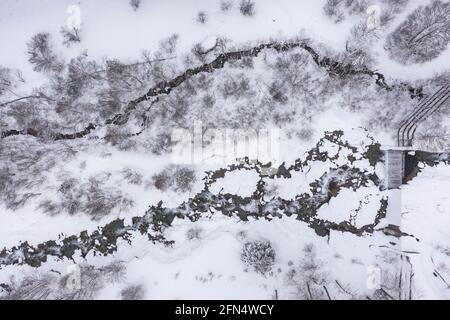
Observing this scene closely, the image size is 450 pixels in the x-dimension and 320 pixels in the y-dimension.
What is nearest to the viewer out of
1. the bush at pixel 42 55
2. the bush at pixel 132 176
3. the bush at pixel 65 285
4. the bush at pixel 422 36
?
the bush at pixel 422 36

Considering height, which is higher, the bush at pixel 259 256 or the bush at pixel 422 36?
the bush at pixel 422 36

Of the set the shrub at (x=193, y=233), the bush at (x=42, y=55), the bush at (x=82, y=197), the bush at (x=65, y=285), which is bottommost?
the bush at (x=65, y=285)

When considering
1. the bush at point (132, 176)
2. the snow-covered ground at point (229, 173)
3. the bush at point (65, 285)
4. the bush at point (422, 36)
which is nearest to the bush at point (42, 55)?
the snow-covered ground at point (229, 173)

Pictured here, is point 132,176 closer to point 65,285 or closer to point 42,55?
point 65,285

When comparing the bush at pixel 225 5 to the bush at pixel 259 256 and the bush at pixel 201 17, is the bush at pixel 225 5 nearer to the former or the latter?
the bush at pixel 201 17
